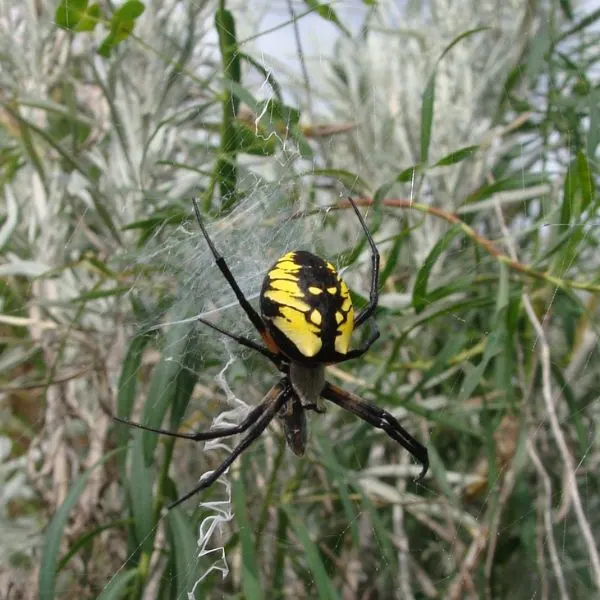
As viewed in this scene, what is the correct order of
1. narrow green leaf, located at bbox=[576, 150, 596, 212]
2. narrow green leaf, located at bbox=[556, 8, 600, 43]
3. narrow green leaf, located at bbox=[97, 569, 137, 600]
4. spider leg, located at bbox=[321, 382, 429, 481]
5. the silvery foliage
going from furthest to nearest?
the silvery foliage < narrow green leaf, located at bbox=[556, 8, 600, 43] < spider leg, located at bbox=[321, 382, 429, 481] < narrow green leaf, located at bbox=[576, 150, 596, 212] < narrow green leaf, located at bbox=[97, 569, 137, 600]

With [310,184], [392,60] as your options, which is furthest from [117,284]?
[392,60]

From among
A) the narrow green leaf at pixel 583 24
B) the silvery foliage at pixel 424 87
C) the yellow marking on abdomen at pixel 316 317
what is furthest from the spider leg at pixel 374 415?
the narrow green leaf at pixel 583 24

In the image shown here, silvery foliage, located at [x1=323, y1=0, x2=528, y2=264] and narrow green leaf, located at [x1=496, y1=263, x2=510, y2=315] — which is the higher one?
silvery foliage, located at [x1=323, y1=0, x2=528, y2=264]

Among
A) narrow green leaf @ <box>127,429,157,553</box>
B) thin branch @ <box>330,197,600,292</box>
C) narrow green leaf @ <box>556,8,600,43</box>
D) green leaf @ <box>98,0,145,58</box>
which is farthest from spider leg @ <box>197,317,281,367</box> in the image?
narrow green leaf @ <box>556,8,600,43</box>

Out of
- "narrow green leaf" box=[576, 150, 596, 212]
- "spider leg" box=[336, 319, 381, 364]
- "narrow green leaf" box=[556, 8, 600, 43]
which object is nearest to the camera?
"narrow green leaf" box=[576, 150, 596, 212]

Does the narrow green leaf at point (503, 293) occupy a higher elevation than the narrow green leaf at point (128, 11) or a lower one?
lower

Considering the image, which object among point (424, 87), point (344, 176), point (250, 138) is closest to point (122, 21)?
point (250, 138)

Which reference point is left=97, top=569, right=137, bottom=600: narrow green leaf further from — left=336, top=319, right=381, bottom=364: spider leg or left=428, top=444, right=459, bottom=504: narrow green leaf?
left=428, top=444, right=459, bottom=504: narrow green leaf

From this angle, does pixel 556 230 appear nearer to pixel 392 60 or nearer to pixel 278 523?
pixel 278 523

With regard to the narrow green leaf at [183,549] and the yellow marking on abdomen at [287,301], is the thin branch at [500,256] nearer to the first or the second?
the yellow marking on abdomen at [287,301]
